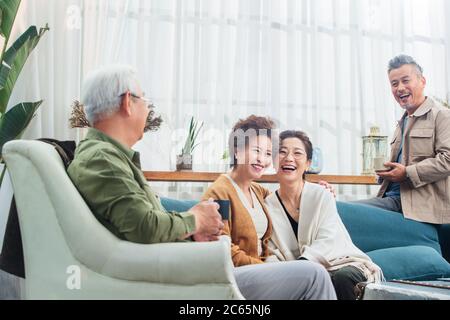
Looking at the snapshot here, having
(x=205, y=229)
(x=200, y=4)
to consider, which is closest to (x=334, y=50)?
(x=200, y=4)

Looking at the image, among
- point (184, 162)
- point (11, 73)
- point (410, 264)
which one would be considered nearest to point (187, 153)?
point (184, 162)

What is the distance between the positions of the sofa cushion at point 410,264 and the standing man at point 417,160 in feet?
1.18

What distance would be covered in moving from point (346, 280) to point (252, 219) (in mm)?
373

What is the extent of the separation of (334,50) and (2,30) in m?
2.06

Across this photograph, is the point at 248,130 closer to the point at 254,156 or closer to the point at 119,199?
the point at 254,156

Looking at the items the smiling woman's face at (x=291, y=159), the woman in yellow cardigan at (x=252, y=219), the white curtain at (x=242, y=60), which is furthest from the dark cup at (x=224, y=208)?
the white curtain at (x=242, y=60)

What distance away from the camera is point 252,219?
73.2 inches

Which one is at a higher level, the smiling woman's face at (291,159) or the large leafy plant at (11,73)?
the large leafy plant at (11,73)

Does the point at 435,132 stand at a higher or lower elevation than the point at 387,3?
lower

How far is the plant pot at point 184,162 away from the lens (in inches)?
118

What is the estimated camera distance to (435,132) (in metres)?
2.84

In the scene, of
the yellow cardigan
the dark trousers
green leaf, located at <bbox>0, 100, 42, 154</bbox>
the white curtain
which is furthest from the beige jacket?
green leaf, located at <bbox>0, 100, 42, 154</bbox>

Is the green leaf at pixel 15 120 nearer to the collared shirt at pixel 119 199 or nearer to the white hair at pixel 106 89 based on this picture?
the white hair at pixel 106 89
